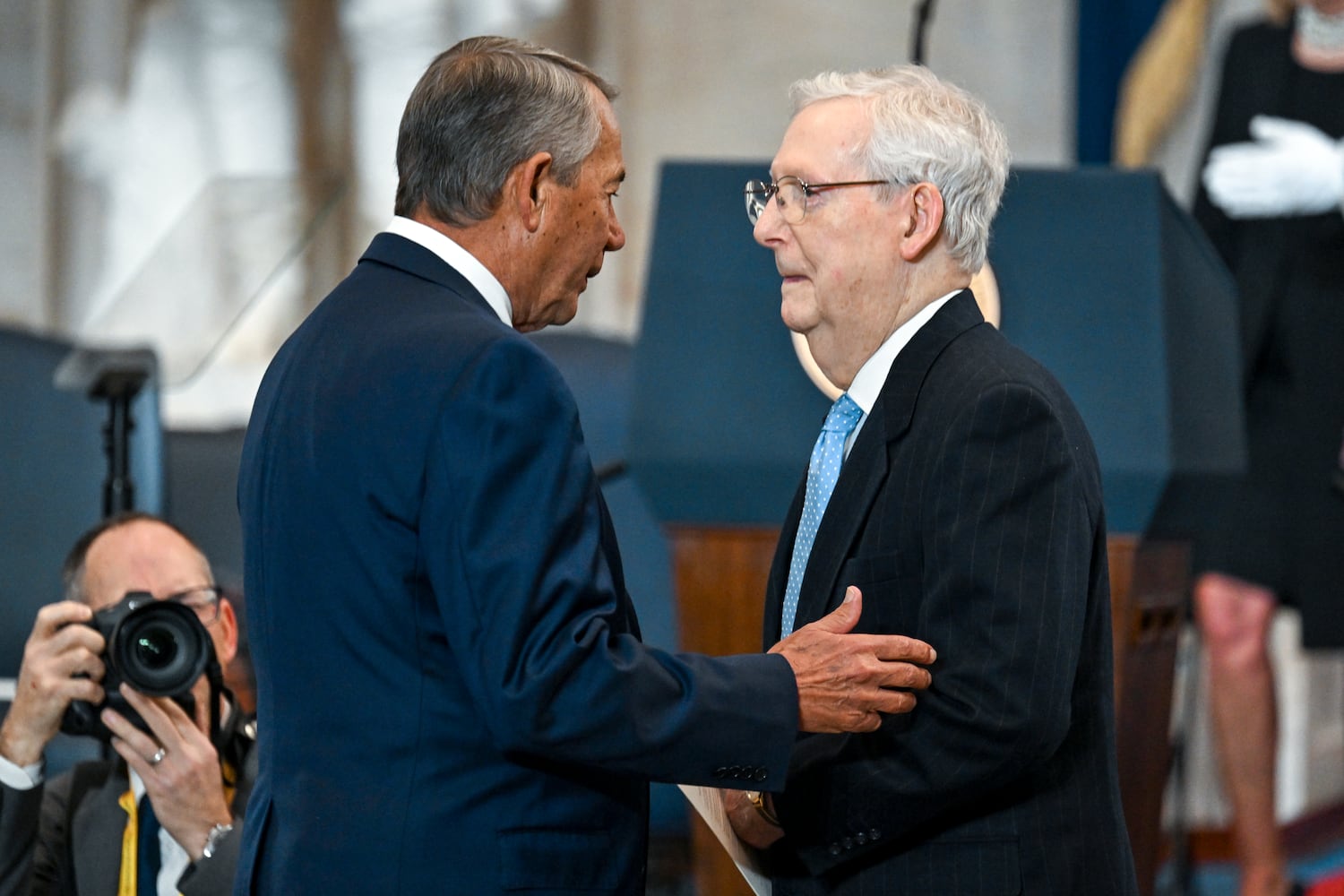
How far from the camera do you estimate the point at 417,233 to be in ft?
5.67

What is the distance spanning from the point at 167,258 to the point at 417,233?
12.0 ft

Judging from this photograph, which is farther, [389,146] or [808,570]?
[389,146]

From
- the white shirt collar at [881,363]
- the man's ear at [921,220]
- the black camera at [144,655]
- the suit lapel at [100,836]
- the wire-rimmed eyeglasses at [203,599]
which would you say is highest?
the man's ear at [921,220]

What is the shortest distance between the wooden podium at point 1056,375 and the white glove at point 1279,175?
48.8 inches

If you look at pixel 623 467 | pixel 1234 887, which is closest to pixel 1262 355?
pixel 1234 887

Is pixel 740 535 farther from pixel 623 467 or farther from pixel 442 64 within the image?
pixel 442 64

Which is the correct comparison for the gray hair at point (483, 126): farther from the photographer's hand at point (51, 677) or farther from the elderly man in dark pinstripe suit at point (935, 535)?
the photographer's hand at point (51, 677)

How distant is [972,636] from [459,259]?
2.04 ft

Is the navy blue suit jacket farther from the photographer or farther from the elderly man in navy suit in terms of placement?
the photographer

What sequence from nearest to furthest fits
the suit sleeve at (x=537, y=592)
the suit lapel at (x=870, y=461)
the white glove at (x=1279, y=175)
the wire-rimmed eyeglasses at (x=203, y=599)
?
the suit sleeve at (x=537, y=592)
the suit lapel at (x=870, y=461)
the wire-rimmed eyeglasses at (x=203, y=599)
the white glove at (x=1279, y=175)

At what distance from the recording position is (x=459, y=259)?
5.64 ft

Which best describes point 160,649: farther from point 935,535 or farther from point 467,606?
point 935,535

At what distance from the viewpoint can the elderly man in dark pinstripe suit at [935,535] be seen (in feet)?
5.48

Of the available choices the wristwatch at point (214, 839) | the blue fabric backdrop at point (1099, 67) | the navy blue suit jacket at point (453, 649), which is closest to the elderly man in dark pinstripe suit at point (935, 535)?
the navy blue suit jacket at point (453, 649)
